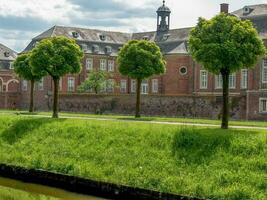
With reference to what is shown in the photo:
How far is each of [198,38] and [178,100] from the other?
2405 centimetres

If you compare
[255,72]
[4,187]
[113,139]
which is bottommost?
[4,187]

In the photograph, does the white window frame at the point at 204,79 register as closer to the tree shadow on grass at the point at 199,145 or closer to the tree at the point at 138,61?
Result: the tree at the point at 138,61

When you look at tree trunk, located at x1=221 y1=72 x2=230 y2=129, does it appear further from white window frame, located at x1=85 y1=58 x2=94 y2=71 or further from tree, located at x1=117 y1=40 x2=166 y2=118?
white window frame, located at x1=85 y1=58 x2=94 y2=71

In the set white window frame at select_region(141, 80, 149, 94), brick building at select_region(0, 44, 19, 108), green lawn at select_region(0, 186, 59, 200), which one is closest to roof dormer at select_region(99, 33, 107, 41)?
white window frame at select_region(141, 80, 149, 94)

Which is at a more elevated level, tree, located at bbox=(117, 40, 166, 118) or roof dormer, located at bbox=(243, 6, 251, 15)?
roof dormer, located at bbox=(243, 6, 251, 15)

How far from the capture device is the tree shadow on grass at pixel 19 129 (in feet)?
91.7

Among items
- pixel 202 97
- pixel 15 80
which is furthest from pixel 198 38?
pixel 15 80

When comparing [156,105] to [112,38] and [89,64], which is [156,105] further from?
[112,38]

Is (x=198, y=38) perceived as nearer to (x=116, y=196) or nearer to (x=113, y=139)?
(x=113, y=139)

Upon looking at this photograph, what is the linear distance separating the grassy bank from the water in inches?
45.0

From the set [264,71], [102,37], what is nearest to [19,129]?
[264,71]

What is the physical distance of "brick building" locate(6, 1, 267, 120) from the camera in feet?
171

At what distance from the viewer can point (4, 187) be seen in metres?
21.1

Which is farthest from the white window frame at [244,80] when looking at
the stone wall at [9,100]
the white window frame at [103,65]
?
the stone wall at [9,100]
